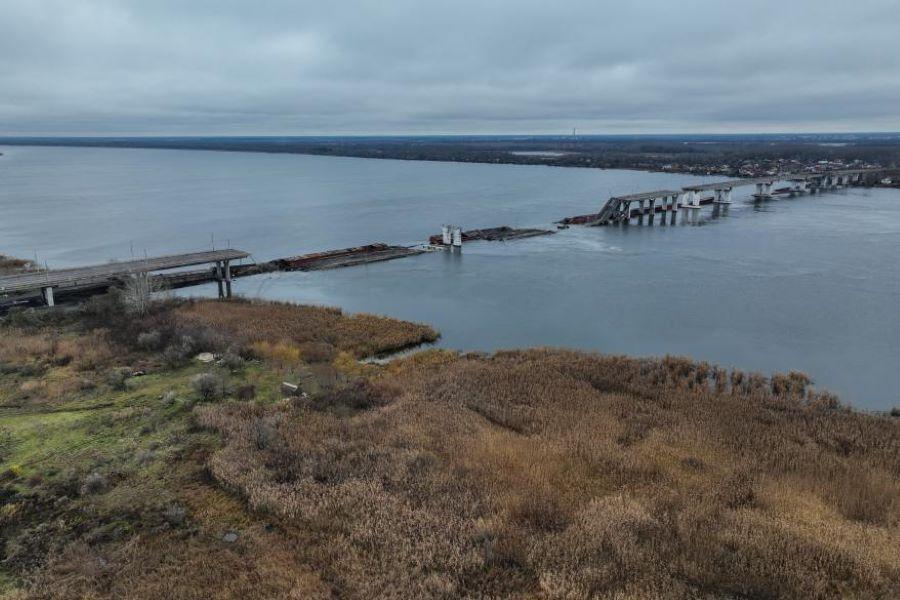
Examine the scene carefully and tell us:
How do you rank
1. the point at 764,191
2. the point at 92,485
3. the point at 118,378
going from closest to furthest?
the point at 92,485 < the point at 118,378 < the point at 764,191

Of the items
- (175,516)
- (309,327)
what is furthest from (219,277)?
(175,516)

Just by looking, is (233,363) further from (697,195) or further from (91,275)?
(697,195)

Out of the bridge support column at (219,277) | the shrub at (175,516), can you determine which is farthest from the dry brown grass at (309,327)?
the shrub at (175,516)

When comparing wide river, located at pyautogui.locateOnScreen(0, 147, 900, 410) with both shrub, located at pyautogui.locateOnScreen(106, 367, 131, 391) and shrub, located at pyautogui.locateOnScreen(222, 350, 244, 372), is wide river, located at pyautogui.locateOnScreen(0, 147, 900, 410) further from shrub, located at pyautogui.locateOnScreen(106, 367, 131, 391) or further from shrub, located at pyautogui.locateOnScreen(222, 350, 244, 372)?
shrub, located at pyautogui.locateOnScreen(106, 367, 131, 391)

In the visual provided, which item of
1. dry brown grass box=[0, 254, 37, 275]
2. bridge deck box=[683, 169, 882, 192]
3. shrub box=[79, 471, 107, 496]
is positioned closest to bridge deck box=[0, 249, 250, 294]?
dry brown grass box=[0, 254, 37, 275]

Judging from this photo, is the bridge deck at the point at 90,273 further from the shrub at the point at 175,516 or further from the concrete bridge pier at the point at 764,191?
the concrete bridge pier at the point at 764,191

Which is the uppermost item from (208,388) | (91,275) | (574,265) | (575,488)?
(91,275)
